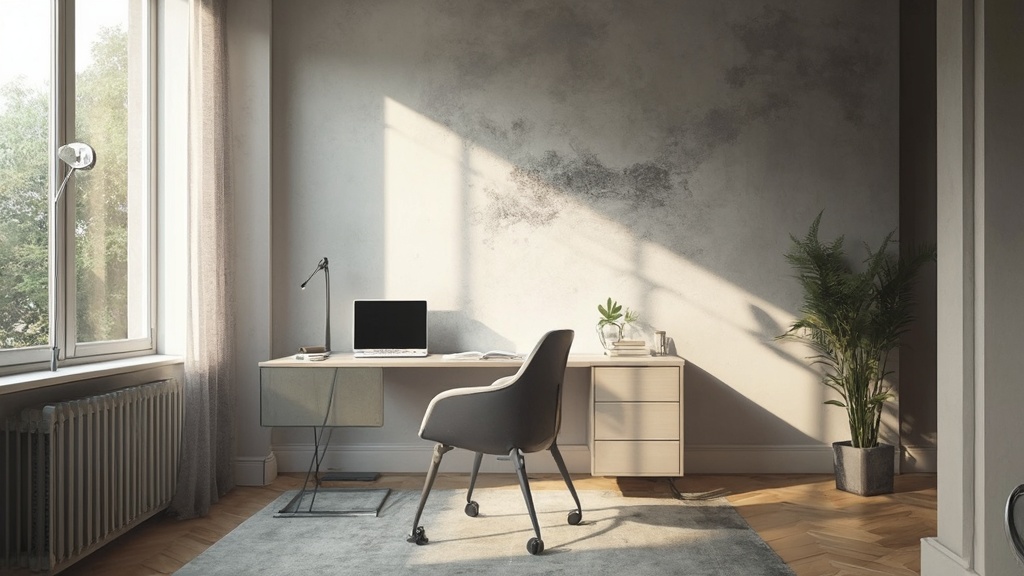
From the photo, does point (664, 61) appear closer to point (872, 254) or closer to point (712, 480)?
point (872, 254)

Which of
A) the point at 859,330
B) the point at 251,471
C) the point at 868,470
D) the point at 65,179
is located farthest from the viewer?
the point at 251,471

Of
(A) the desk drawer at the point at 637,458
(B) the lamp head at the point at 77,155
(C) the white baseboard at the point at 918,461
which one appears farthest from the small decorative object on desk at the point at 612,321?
(B) the lamp head at the point at 77,155

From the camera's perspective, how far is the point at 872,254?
4.30 m

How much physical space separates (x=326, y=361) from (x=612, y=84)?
2.25m

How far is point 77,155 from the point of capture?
2682 millimetres

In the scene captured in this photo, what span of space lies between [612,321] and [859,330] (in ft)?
4.25

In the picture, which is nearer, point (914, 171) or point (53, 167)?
point (53, 167)

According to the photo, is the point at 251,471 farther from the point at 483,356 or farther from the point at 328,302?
the point at 483,356

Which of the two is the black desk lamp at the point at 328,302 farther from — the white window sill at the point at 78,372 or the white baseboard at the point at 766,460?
the white baseboard at the point at 766,460

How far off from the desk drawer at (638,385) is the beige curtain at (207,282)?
190cm

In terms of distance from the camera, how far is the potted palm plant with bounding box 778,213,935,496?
388cm

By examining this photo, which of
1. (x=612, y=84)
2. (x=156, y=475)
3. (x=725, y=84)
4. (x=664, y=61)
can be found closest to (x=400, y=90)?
(x=612, y=84)

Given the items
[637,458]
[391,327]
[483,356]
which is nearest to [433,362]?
[483,356]

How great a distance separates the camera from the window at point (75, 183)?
2.66 meters
